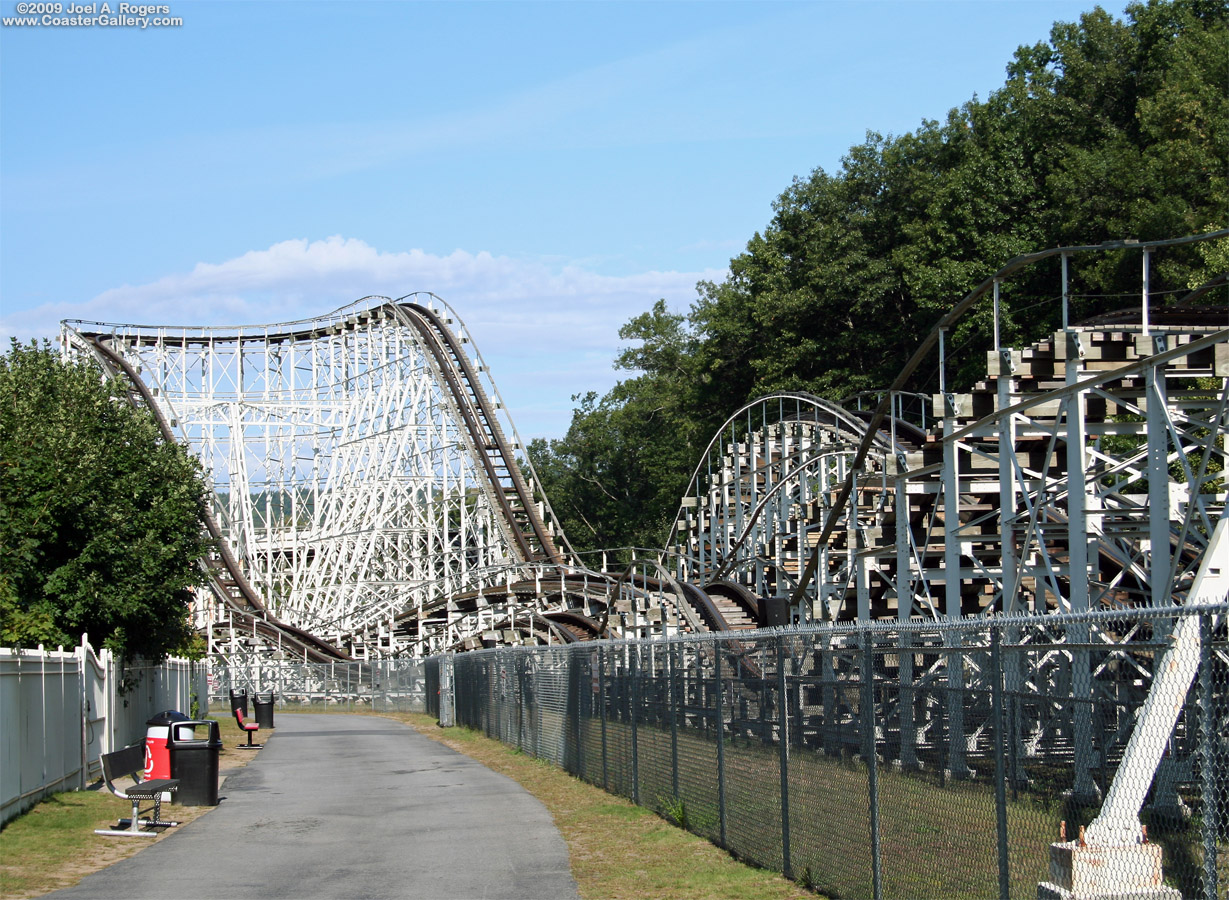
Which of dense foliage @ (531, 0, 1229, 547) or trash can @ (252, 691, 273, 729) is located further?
dense foliage @ (531, 0, 1229, 547)

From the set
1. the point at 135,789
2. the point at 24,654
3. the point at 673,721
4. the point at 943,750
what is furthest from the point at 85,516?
the point at 943,750

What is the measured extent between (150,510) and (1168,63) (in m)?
35.4

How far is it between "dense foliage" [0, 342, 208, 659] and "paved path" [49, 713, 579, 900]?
3424 mm

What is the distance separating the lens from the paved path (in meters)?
9.24

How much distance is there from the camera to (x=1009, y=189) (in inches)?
1796

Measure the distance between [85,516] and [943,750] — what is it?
15739mm

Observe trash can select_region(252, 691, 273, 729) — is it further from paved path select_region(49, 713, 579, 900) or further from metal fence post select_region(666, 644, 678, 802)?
metal fence post select_region(666, 644, 678, 802)

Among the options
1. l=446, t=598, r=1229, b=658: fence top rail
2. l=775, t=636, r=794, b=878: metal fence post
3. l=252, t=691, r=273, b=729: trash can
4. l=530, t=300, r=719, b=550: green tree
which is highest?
l=530, t=300, r=719, b=550: green tree

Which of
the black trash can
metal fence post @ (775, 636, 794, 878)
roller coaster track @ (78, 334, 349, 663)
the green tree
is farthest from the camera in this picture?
the green tree

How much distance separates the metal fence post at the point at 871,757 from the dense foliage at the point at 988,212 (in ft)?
86.6

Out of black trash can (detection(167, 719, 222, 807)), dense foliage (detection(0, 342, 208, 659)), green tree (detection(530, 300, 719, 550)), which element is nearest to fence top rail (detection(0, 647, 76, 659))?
black trash can (detection(167, 719, 222, 807))

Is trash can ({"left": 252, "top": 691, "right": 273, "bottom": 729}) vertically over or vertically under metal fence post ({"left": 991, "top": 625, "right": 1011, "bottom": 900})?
under

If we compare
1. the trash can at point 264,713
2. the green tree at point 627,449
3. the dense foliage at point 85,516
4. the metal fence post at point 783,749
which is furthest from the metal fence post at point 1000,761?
the green tree at point 627,449

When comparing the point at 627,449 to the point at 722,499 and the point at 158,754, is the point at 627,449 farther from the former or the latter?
the point at 158,754
